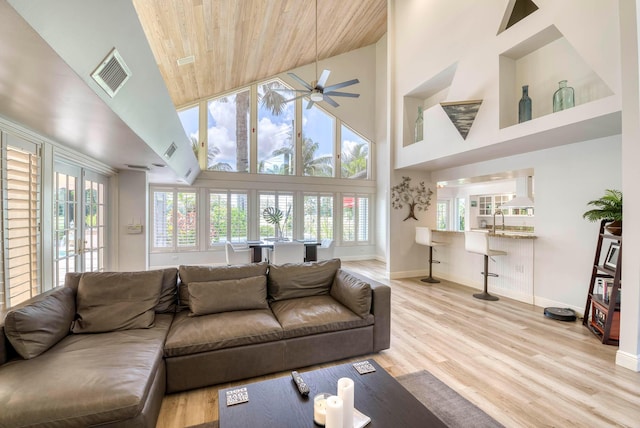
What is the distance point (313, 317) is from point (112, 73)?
2.36 meters

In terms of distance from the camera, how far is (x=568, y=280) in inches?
153

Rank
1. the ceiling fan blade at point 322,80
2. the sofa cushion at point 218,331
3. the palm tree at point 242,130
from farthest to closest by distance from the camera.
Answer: the palm tree at point 242,130
the ceiling fan blade at point 322,80
the sofa cushion at point 218,331

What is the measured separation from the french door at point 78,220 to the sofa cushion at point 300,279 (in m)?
2.46

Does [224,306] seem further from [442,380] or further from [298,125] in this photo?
[298,125]

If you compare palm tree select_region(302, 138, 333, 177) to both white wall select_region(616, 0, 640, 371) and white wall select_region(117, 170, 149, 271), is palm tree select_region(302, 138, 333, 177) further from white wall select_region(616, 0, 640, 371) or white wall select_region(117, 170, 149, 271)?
white wall select_region(616, 0, 640, 371)

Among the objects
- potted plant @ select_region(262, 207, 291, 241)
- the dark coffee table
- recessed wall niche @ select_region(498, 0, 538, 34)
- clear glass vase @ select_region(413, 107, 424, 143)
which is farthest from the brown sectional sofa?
potted plant @ select_region(262, 207, 291, 241)

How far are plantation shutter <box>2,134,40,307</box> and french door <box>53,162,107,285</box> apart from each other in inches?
17.3

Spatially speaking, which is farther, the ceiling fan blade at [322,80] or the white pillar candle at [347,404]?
the ceiling fan blade at [322,80]

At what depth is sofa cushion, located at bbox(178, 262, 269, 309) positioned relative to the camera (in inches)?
108

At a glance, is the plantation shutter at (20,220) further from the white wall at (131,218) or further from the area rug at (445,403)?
the area rug at (445,403)

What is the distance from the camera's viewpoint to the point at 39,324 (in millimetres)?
1885

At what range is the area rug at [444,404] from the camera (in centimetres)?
188

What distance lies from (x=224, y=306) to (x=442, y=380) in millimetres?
2017

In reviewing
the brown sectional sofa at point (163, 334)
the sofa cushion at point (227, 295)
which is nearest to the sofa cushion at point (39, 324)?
the brown sectional sofa at point (163, 334)
